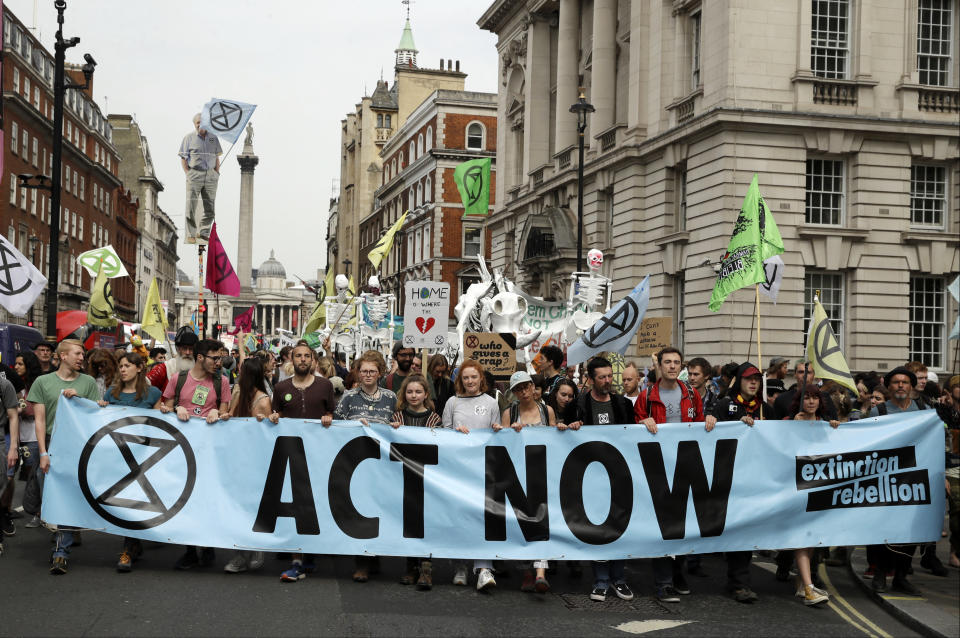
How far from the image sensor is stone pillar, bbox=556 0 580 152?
40562 mm

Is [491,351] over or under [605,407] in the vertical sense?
over

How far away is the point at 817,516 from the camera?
880 cm

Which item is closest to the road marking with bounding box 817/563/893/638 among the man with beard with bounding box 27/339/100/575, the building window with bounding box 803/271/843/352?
the man with beard with bounding box 27/339/100/575

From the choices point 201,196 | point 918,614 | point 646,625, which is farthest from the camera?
point 201,196

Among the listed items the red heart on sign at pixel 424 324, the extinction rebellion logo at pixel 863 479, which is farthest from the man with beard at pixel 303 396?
the red heart on sign at pixel 424 324

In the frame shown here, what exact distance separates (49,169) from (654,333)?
171ft

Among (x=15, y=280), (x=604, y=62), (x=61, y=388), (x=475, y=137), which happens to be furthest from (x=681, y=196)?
(x=475, y=137)

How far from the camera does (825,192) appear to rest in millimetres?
27938

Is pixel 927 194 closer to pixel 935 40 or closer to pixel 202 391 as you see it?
pixel 935 40

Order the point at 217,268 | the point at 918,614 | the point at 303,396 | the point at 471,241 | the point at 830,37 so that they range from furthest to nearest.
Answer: the point at 471,241, the point at 830,37, the point at 217,268, the point at 303,396, the point at 918,614

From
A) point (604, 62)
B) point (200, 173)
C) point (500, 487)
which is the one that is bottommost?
point (500, 487)

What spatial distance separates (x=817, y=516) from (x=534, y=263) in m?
30.4

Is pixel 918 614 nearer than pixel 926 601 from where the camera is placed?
Yes

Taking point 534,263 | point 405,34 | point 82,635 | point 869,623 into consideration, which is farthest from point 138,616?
point 405,34
